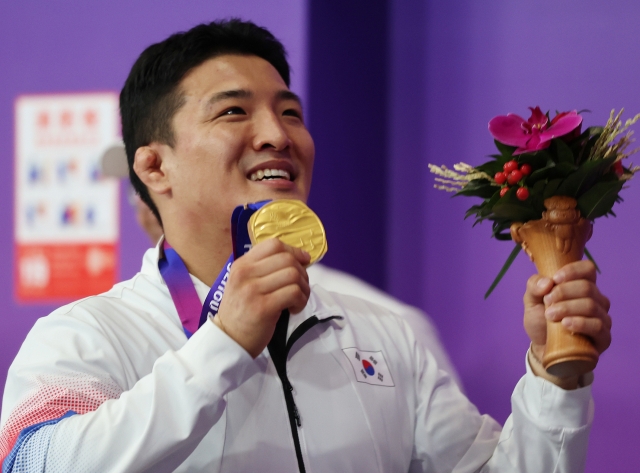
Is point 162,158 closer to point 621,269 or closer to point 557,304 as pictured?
point 557,304

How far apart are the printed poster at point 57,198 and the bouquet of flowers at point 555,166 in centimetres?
224

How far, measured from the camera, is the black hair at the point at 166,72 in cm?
174

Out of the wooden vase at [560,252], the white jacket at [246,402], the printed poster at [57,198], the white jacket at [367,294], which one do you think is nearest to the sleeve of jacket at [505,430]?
the white jacket at [246,402]

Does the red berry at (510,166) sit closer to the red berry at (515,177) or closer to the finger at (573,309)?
the red berry at (515,177)

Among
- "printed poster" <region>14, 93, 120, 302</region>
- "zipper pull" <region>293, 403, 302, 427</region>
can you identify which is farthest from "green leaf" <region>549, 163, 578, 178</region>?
"printed poster" <region>14, 93, 120, 302</region>

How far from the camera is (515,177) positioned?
1301mm

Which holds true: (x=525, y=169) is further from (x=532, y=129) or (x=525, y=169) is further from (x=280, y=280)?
(x=280, y=280)

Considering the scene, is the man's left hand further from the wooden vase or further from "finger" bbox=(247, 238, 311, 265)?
"finger" bbox=(247, 238, 311, 265)

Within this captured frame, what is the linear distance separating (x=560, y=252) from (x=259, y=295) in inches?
19.7

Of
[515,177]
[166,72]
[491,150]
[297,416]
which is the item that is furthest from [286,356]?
[491,150]

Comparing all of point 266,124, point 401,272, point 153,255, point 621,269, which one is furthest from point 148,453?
point 401,272

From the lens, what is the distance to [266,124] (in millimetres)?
1619

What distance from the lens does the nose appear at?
1.58 meters

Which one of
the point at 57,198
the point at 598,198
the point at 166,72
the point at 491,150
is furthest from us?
the point at 57,198
